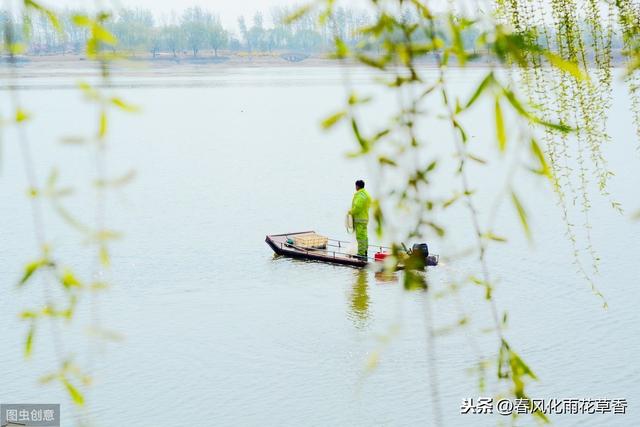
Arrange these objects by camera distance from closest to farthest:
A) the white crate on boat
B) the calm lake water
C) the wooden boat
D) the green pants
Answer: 1. the calm lake water
2. the green pants
3. the wooden boat
4. the white crate on boat

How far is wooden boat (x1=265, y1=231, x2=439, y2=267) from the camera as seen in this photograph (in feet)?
74.6

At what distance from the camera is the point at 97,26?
75.9 inches

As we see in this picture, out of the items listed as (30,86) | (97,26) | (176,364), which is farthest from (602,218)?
(30,86)

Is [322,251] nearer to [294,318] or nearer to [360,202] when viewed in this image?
[360,202]

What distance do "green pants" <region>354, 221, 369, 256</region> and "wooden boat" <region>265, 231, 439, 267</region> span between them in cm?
26

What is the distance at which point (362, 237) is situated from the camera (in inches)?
854

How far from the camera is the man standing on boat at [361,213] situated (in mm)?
19572

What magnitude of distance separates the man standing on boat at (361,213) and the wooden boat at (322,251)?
15.4 inches

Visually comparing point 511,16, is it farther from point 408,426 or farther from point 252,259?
point 252,259

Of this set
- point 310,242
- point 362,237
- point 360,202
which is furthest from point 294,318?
point 310,242

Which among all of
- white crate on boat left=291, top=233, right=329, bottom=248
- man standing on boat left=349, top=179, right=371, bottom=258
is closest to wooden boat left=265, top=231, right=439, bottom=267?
white crate on boat left=291, top=233, right=329, bottom=248

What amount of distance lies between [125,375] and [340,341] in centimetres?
381

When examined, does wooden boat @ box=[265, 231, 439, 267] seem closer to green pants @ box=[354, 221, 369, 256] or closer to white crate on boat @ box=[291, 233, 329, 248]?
white crate on boat @ box=[291, 233, 329, 248]

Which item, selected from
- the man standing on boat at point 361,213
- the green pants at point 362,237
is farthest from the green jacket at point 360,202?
the green pants at point 362,237
